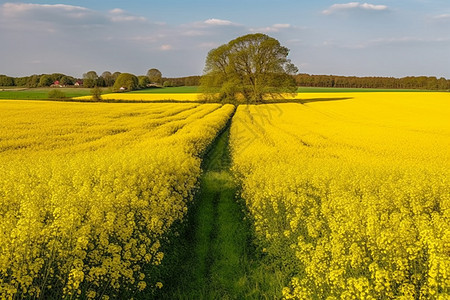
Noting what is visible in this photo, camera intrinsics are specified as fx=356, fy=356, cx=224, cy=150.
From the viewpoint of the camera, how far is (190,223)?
33.9 feet

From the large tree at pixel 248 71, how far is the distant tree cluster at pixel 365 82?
53.5m

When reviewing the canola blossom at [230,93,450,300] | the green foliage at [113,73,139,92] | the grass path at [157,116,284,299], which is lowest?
the grass path at [157,116,284,299]

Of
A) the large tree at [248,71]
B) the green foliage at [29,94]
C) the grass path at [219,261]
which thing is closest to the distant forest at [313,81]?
the green foliage at [29,94]

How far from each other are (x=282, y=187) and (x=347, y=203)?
7.83 ft

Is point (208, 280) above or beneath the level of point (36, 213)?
beneath

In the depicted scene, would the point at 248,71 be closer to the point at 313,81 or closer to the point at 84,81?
the point at 84,81

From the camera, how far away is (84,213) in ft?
20.7

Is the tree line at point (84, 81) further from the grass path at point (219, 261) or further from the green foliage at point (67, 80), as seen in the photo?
the grass path at point (219, 261)

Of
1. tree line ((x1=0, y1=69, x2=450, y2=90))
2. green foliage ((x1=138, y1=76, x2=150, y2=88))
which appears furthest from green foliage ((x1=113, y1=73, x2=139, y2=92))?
green foliage ((x1=138, y1=76, x2=150, y2=88))

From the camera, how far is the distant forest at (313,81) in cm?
9638

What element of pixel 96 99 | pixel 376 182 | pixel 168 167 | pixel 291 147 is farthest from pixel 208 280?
pixel 96 99

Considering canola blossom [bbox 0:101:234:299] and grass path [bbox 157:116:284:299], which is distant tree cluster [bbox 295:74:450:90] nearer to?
canola blossom [bbox 0:101:234:299]

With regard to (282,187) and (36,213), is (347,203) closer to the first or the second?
(282,187)

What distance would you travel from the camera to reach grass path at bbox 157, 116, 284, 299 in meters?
7.13
